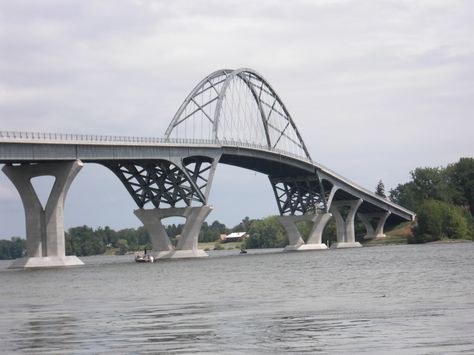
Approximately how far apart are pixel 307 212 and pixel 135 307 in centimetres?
15047

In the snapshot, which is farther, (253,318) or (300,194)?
(300,194)

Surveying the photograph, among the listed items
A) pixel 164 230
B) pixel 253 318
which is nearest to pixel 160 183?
pixel 164 230

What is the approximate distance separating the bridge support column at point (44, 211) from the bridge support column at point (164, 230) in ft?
102

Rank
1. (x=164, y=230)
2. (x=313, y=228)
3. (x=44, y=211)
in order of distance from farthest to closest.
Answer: (x=313, y=228), (x=164, y=230), (x=44, y=211)

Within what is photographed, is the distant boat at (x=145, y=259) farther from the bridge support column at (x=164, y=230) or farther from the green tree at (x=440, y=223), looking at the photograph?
the green tree at (x=440, y=223)

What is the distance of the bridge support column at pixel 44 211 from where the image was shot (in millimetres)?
100750

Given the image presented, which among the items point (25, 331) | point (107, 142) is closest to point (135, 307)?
point (25, 331)

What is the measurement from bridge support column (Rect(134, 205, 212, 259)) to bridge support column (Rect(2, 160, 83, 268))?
3107 centimetres

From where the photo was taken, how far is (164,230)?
133625 millimetres

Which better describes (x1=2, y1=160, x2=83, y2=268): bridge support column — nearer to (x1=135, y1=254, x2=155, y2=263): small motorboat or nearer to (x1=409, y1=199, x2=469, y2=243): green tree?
(x1=135, y1=254, x2=155, y2=263): small motorboat

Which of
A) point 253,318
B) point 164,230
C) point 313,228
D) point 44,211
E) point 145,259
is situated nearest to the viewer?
point 253,318

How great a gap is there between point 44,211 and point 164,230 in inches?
1325

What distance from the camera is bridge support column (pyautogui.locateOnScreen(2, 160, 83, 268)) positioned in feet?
331

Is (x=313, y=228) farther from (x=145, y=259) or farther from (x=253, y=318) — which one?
(x=253, y=318)
